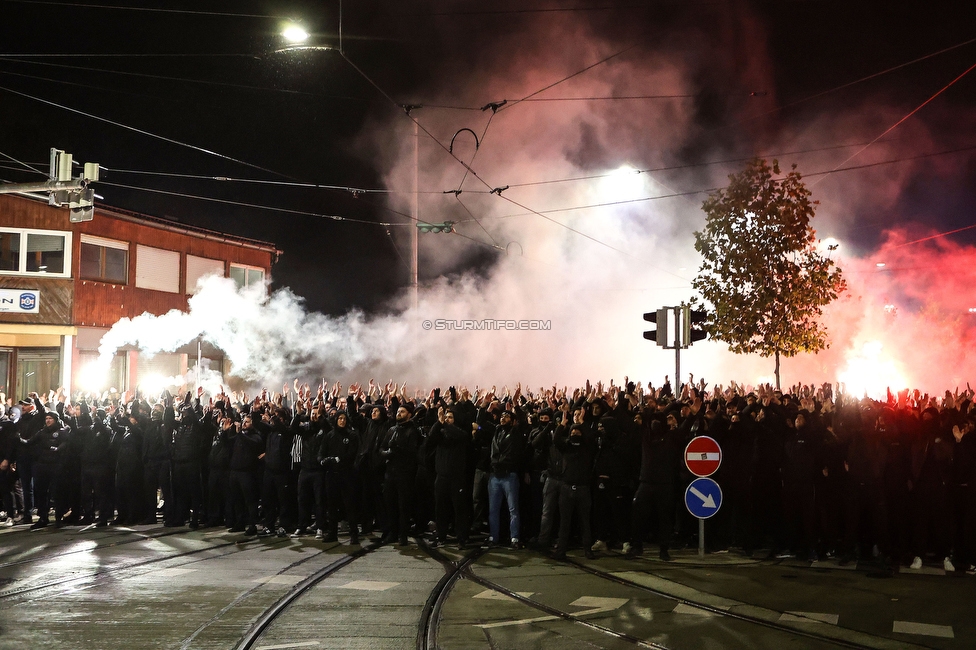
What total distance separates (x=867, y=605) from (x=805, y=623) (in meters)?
1.12

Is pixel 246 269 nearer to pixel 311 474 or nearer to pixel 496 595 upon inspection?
pixel 311 474

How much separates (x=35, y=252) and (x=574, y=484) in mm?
22385

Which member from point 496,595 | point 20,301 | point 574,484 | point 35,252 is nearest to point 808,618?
point 496,595

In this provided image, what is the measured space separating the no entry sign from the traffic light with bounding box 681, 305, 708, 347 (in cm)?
309

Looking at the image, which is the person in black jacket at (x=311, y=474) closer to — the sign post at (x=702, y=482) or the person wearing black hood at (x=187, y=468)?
the person wearing black hood at (x=187, y=468)

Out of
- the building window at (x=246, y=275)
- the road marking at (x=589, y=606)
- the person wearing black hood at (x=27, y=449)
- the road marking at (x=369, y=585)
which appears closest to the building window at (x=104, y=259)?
the building window at (x=246, y=275)

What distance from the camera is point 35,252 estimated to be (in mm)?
26609

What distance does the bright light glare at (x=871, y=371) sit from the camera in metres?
39.7

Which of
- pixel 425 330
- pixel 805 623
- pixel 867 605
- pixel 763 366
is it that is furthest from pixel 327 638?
pixel 763 366

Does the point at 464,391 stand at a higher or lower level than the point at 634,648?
higher

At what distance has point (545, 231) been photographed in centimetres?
3381

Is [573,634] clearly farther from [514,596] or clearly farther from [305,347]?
[305,347]

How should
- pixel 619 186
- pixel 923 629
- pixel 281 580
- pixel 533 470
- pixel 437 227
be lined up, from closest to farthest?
pixel 923 629 → pixel 281 580 → pixel 533 470 → pixel 437 227 → pixel 619 186

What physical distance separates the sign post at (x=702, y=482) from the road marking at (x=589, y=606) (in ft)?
7.98
